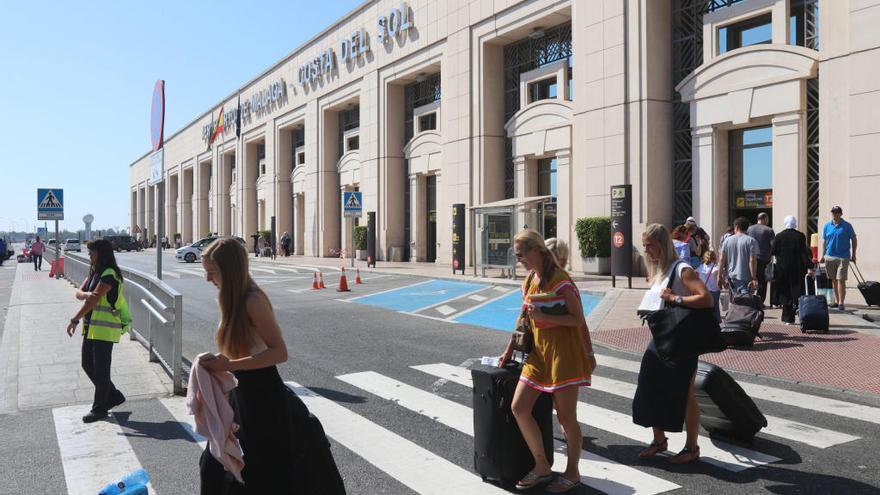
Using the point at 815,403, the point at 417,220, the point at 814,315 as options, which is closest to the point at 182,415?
the point at 815,403

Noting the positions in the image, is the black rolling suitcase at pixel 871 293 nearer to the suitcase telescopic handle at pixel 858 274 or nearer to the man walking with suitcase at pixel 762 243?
the suitcase telescopic handle at pixel 858 274

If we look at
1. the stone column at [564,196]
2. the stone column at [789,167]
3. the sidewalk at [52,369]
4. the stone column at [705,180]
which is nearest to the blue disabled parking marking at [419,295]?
the stone column at [564,196]

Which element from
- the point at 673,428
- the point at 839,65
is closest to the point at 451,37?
the point at 839,65

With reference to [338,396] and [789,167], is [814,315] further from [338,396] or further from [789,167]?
[789,167]

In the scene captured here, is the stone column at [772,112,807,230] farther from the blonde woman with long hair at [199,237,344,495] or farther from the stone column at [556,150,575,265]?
the blonde woman with long hair at [199,237,344,495]

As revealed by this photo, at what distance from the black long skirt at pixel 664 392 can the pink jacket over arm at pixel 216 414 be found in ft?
9.79

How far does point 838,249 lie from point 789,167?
19.1ft

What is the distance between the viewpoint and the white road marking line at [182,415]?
568 centimetres

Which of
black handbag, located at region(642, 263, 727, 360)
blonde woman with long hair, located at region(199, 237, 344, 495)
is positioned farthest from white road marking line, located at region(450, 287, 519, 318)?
blonde woman with long hair, located at region(199, 237, 344, 495)

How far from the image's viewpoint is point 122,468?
4.95m

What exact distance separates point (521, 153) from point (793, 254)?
54.0 ft

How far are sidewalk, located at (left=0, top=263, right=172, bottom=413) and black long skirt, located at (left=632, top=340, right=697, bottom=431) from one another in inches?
195

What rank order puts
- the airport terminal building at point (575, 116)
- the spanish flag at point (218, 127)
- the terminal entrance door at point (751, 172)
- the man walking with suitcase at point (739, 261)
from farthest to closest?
the spanish flag at point (218, 127) → the terminal entrance door at point (751, 172) → the airport terminal building at point (575, 116) → the man walking with suitcase at point (739, 261)

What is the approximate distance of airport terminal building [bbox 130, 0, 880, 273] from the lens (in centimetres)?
1648
